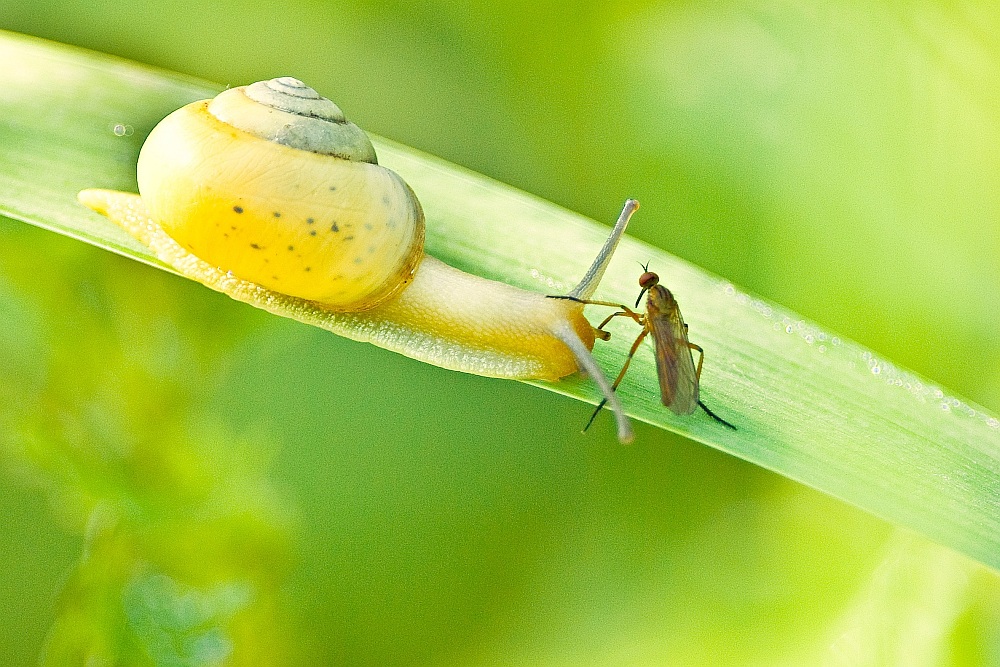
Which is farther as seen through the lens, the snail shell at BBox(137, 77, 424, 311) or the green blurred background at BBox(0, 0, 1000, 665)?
the green blurred background at BBox(0, 0, 1000, 665)

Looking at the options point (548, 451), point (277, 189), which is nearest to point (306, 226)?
point (277, 189)

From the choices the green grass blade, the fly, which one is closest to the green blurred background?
the green grass blade

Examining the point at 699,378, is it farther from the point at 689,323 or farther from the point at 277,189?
the point at 277,189

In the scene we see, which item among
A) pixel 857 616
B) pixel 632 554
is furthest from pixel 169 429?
pixel 857 616

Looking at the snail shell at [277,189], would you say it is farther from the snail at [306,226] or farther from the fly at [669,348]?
the fly at [669,348]

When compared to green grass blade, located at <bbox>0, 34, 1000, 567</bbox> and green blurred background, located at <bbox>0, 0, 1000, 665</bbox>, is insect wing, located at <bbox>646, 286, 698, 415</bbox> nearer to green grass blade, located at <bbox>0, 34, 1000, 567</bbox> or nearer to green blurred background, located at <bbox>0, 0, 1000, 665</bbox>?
green grass blade, located at <bbox>0, 34, 1000, 567</bbox>

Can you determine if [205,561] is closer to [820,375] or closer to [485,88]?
[820,375]
